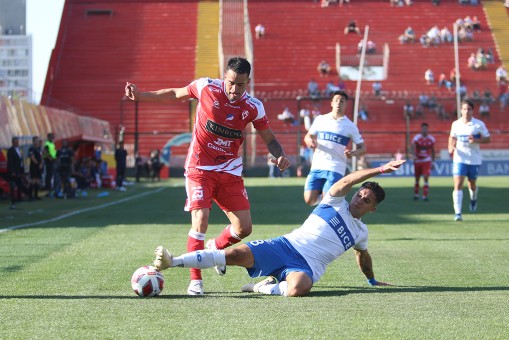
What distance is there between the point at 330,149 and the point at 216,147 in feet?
17.0

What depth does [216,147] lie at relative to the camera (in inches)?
369

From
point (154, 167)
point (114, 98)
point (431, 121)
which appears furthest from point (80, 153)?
point (431, 121)

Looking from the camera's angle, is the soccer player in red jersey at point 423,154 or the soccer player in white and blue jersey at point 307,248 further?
the soccer player in red jersey at point 423,154

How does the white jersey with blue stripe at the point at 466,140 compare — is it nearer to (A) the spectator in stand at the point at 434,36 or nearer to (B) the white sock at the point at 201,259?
(B) the white sock at the point at 201,259

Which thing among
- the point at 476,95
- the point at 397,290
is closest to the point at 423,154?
the point at 397,290

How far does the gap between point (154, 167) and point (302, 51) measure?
64.7ft

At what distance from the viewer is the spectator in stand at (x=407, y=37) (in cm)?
6456

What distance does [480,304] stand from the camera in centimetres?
820

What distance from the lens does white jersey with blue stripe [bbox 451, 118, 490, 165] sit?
19.1 meters

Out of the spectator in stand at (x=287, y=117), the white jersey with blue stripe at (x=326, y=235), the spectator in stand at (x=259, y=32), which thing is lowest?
the spectator in stand at (x=287, y=117)

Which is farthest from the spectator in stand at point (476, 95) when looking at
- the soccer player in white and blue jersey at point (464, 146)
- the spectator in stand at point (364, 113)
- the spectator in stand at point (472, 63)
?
the soccer player in white and blue jersey at point (464, 146)

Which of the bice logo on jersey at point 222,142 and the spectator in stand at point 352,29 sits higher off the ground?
the spectator in stand at point 352,29

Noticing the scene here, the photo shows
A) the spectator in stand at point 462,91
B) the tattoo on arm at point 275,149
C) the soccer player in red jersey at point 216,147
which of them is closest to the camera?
the soccer player in red jersey at point 216,147

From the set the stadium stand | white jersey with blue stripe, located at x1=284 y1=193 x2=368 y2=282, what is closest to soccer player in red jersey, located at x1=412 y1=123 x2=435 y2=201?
white jersey with blue stripe, located at x1=284 y1=193 x2=368 y2=282
